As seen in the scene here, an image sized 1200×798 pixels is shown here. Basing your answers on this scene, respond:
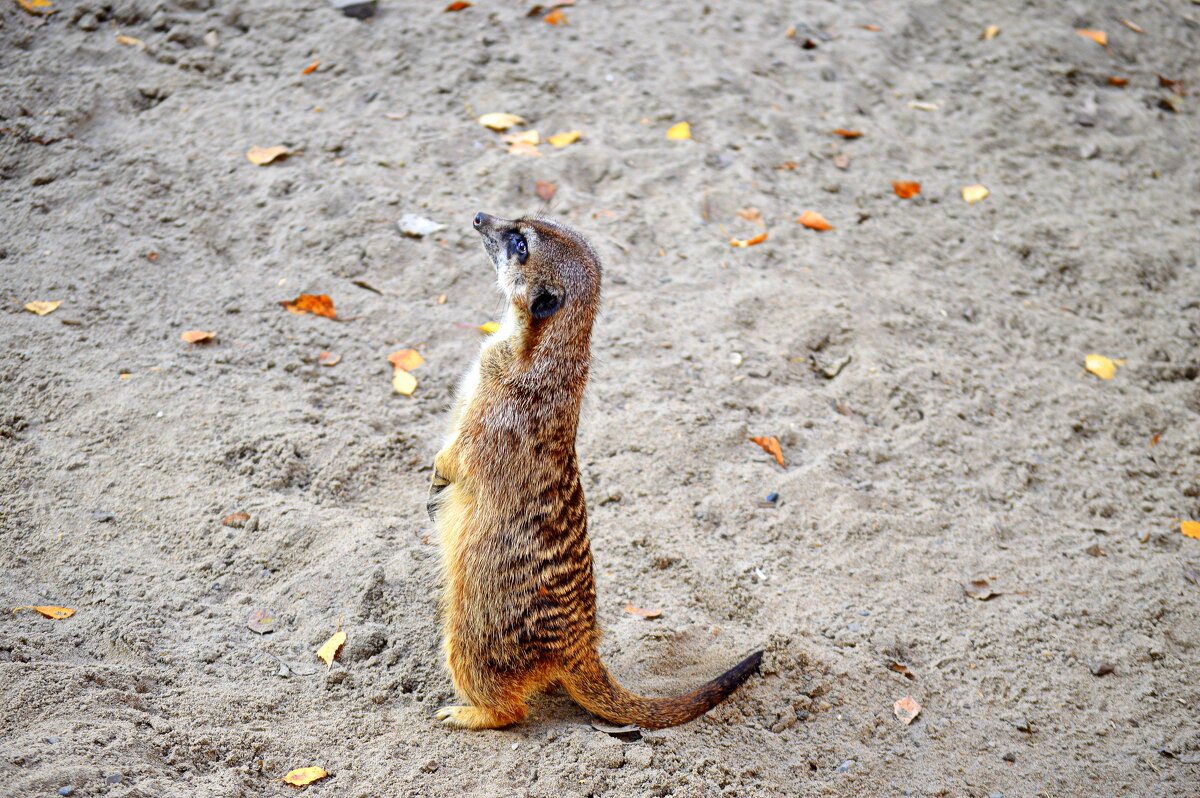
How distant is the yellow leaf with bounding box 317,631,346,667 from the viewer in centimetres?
245

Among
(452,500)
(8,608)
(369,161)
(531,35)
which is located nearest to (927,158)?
(531,35)

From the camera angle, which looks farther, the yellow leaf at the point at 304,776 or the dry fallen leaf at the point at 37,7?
the dry fallen leaf at the point at 37,7

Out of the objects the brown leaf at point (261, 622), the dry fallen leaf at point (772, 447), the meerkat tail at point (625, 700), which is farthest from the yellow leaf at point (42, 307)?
the dry fallen leaf at point (772, 447)

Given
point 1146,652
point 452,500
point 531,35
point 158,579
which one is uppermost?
point 531,35

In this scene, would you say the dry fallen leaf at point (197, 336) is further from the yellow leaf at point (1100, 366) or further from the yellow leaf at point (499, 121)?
the yellow leaf at point (1100, 366)

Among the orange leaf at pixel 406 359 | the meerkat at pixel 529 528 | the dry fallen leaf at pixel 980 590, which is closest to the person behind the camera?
the meerkat at pixel 529 528

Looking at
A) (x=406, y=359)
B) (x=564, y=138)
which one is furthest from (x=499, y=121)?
(x=406, y=359)

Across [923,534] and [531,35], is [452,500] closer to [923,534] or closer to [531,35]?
[923,534]

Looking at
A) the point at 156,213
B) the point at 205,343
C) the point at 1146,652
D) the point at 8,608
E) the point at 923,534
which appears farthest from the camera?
the point at 156,213

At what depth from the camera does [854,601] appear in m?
2.86

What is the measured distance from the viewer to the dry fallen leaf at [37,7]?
4.43 meters

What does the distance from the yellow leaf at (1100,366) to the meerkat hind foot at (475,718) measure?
9.65 feet

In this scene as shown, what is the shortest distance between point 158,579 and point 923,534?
97.8 inches

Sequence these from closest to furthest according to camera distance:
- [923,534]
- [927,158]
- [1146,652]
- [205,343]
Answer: [1146,652] < [923,534] < [205,343] < [927,158]
